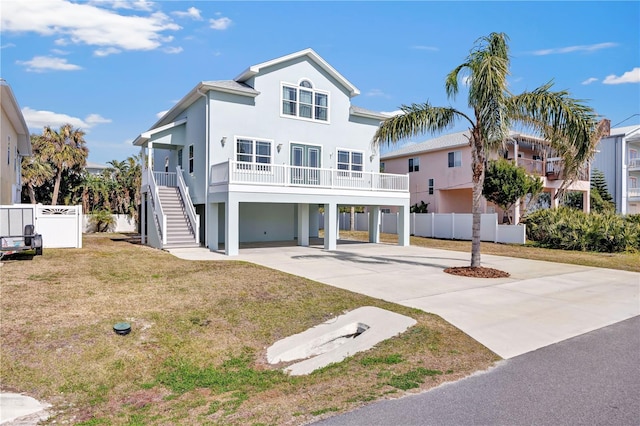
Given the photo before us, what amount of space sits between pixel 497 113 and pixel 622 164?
3375 cm

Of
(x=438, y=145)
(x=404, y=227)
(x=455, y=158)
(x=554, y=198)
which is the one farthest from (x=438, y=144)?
(x=404, y=227)

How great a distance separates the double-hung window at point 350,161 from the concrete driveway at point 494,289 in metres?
6.33

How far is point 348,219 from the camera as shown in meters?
36.5

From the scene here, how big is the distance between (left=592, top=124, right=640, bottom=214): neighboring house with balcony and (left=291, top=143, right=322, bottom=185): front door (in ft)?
98.5

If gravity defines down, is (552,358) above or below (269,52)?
below

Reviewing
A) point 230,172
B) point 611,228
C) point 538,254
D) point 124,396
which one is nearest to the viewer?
point 124,396

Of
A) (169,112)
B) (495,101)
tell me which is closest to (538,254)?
(495,101)

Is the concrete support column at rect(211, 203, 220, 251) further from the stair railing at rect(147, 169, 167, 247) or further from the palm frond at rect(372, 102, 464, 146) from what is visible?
the palm frond at rect(372, 102, 464, 146)

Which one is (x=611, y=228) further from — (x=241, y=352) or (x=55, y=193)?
(x=55, y=193)

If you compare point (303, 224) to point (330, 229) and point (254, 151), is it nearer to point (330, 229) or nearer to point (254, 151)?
point (330, 229)

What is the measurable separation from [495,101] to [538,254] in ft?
33.1

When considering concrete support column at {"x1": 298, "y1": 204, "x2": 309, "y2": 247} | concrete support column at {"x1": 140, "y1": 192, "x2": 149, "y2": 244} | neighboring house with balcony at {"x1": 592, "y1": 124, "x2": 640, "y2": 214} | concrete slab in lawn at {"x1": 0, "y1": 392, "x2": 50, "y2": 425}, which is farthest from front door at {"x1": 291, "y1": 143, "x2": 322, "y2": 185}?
neighboring house with balcony at {"x1": 592, "y1": 124, "x2": 640, "y2": 214}

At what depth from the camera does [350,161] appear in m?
22.8

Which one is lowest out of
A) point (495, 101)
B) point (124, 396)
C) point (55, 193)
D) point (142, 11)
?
point (124, 396)
